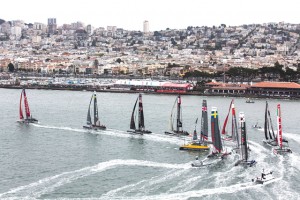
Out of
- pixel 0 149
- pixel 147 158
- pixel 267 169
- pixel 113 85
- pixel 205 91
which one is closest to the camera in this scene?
pixel 267 169

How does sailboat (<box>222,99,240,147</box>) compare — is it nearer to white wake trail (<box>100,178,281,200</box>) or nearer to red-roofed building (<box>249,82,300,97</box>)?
white wake trail (<box>100,178,281,200</box>)

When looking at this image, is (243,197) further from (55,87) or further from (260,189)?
(55,87)

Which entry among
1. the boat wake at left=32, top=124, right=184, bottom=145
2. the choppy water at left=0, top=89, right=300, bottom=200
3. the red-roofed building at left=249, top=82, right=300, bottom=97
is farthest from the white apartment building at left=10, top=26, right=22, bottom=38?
the boat wake at left=32, top=124, right=184, bottom=145

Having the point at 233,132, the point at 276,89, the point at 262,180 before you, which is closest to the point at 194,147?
the point at 233,132

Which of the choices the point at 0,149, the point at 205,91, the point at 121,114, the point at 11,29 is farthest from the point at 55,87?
the point at 11,29

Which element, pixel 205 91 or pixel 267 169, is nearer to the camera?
pixel 267 169

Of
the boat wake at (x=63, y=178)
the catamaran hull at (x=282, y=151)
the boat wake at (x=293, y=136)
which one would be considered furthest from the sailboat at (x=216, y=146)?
the boat wake at (x=293, y=136)

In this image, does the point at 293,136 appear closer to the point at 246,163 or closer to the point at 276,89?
the point at 246,163
